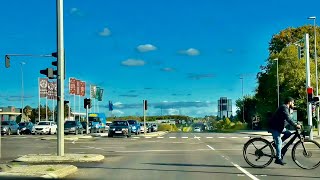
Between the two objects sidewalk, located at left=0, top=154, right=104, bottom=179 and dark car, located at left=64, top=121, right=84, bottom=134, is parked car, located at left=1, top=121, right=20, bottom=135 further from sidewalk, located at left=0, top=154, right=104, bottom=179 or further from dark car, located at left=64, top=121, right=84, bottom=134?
sidewalk, located at left=0, top=154, right=104, bottom=179

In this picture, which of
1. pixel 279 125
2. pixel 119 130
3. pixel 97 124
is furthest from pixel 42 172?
pixel 97 124

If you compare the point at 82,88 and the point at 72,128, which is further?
the point at 82,88

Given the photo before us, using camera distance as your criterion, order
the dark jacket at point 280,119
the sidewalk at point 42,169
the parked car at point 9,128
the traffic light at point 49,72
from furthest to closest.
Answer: the parked car at point 9,128 → the traffic light at point 49,72 → the dark jacket at point 280,119 → the sidewalk at point 42,169

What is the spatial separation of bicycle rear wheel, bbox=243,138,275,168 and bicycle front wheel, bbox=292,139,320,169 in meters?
0.72

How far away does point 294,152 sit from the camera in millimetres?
15234

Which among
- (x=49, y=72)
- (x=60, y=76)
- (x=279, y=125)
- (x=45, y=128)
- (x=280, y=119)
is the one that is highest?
(x=49, y=72)

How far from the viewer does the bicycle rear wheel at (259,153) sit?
598 inches

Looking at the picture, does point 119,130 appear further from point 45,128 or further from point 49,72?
point 49,72

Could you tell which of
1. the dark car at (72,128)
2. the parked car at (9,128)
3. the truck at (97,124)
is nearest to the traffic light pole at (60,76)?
the dark car at (72,128)

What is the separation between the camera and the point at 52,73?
1881 cm

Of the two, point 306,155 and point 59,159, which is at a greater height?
point 306,155

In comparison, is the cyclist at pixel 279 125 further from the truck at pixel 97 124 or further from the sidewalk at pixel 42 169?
the truck at pixel 97 124

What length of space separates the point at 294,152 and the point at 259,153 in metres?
1.03

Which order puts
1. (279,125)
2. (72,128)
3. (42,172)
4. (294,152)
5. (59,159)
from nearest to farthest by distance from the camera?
(42,172) → (279,125) → (294,152) → (59,159) → (72,128)
